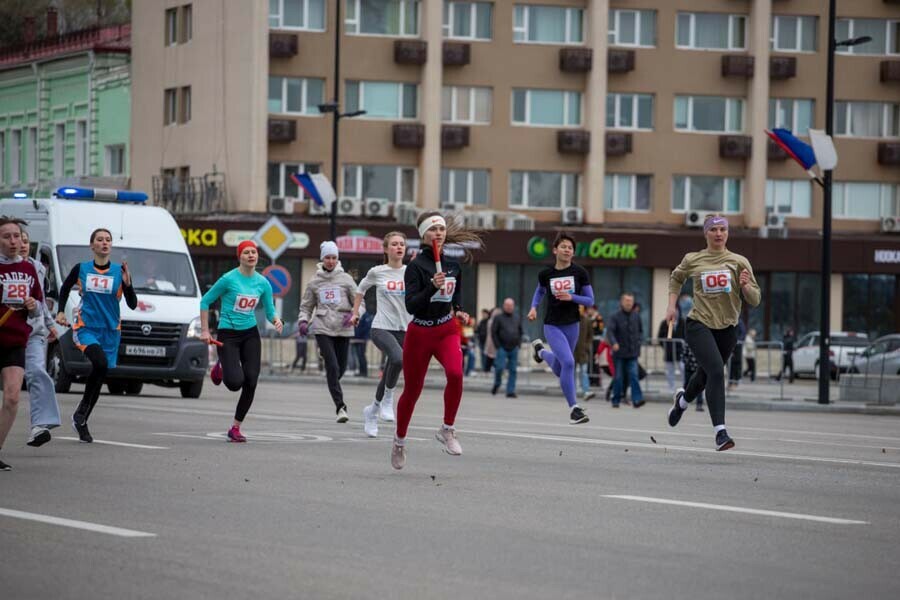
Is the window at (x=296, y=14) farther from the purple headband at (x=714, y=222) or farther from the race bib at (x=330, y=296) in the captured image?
the purple headband at (x=714, y=222)

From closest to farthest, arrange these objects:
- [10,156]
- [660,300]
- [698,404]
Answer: [698,404]
[660,300]
[10,156]

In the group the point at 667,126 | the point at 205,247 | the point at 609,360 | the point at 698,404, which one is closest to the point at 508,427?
the point at 698,404

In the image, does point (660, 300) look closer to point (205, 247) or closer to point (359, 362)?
point (205, 247)

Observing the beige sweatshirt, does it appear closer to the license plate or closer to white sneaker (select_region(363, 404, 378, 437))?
white sneaker (select_region(363, 404, 378, 437))

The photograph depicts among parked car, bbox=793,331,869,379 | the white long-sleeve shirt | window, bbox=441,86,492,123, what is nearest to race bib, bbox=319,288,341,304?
the white long-sleeve shirt

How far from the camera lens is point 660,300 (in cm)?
5944

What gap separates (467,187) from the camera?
58844 millimetres

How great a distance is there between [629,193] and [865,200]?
7.92 meters

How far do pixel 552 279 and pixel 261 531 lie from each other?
979cm

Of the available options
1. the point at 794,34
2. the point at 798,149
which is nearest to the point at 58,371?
the point at 798,149

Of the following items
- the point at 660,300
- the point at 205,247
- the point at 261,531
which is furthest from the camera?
the point at 660,300

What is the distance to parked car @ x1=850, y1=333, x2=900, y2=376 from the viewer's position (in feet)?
106

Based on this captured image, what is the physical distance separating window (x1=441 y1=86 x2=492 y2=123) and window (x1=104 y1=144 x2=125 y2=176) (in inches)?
482

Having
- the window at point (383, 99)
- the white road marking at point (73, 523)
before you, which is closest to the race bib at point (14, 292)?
the white road marking at point (73, 523)
